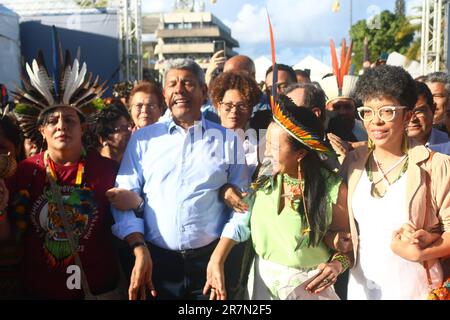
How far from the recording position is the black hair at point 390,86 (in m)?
2.47

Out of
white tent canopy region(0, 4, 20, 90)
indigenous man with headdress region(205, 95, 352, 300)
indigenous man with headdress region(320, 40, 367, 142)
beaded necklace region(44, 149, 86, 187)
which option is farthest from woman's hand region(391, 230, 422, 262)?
white tent canopy region(0, 4, 20, 90)

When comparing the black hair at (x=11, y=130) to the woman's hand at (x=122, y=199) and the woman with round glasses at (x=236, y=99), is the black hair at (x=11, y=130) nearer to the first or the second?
the woman's hand at (x=122, y=199)

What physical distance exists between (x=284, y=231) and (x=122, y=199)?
839 millimetres

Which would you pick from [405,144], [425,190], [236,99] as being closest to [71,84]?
[236,99]

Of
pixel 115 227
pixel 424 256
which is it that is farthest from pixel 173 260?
pixel 424 256

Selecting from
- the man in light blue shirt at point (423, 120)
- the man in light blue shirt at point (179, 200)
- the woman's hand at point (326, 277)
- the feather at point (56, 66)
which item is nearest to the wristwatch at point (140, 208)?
the man in light blue shirt at point (179, 200)

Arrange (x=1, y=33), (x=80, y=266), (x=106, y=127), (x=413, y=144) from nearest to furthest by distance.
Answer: (x=413, y=144) < (x=80, y=266) < (x=106, y=127) < (x=1, y=33)

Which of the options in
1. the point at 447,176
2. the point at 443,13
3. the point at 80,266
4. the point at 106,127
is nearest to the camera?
the point at 447,176

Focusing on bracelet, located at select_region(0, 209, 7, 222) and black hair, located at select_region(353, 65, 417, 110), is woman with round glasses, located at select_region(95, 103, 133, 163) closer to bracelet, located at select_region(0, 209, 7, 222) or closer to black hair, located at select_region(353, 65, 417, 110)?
bracelet, located at select_region(0, 209, 7, 222)

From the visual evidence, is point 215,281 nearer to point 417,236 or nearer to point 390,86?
point 417,236

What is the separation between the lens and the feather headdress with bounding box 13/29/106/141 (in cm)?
287

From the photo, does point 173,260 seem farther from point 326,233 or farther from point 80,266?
point 326,233

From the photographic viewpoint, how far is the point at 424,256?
237cm

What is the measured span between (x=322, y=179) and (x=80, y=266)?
→ 1308 mm
